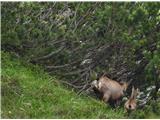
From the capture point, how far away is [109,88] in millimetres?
8828

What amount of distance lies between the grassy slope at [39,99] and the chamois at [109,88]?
8.0 inches

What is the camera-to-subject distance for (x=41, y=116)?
775 centimetres

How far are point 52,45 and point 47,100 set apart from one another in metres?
1.44

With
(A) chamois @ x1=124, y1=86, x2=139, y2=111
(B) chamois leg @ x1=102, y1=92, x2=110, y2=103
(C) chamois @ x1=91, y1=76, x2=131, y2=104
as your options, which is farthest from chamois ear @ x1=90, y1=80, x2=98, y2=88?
(A) chamois @ x1=124, y1=86, x2=139, y2=111

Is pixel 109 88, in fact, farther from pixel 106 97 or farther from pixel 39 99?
pixel 39 99

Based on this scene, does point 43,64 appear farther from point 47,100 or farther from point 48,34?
point 47,100

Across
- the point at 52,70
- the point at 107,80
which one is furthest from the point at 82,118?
the point at 52,70

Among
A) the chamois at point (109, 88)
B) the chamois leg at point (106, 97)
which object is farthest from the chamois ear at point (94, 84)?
the chamois leg at point (106, 97)

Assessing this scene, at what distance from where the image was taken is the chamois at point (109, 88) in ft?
28.9

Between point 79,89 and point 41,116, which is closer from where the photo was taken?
point 41,116

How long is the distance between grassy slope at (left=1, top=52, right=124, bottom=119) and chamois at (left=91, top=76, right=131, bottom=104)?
0.67 feet

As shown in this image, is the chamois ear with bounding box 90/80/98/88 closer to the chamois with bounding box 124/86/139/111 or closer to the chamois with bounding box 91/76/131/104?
the chamois with bounding box 91/76/131/104

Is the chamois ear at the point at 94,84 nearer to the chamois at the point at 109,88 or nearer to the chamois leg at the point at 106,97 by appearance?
the chamois at the point at 109,88

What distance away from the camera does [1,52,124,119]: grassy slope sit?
775 cm
